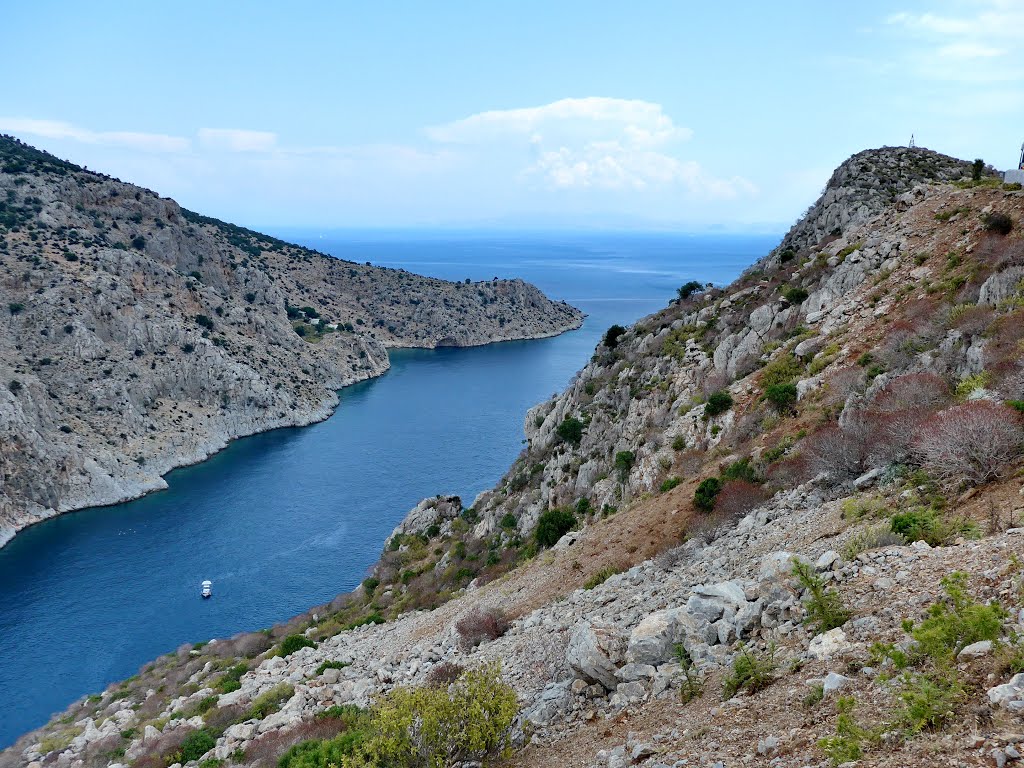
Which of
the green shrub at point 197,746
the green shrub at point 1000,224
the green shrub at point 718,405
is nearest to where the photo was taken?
the green shrub at point 197,746

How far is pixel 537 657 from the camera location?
15.6 metres

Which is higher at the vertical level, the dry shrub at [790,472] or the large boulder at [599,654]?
the dry shrub at [790,472]

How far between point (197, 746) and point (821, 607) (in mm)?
19932

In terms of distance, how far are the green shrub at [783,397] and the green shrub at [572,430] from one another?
1643 centimetres

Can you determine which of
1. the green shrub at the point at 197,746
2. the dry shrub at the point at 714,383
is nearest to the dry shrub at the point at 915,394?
the dry shrub at the point at 714,383

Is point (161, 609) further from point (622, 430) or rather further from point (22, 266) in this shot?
point (22, 266)

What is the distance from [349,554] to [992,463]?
5637 cm

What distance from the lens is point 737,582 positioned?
39.9ft

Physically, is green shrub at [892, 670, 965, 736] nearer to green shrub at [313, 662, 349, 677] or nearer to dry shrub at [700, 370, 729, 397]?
green shrub at [313, 662, 349, 677]

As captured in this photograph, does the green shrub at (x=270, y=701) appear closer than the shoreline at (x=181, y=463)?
Yes

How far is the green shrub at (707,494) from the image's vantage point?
1995cm

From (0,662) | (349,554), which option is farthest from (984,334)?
(0,662)

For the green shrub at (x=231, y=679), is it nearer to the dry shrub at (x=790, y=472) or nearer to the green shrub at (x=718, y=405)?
the dry shrub at (x=790, y=472)

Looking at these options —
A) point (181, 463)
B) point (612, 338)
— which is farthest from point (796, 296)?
point (181, 463)
